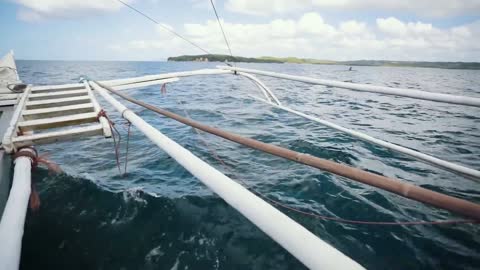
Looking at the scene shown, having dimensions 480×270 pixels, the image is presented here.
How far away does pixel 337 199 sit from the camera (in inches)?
200

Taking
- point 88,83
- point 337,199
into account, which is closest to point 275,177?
point 337,199

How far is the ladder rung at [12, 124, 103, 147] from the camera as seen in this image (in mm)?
3619

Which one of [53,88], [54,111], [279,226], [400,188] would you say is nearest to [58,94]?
[53,88]

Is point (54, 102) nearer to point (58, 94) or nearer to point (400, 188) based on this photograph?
point (58, 94)

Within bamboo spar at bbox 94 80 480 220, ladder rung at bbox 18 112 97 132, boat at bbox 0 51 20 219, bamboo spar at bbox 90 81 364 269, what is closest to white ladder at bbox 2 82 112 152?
ladder rung at bbox 18 112 97 132

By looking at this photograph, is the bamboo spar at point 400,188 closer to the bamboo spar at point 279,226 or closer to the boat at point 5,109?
the bamboo spar at point 279,226

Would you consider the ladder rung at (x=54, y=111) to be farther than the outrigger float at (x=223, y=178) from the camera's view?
Yes

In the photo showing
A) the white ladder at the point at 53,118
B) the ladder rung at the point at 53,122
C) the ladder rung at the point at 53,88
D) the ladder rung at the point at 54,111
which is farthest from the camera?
the ladder rung at the point at 53,88

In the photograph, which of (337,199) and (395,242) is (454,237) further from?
(337,199)

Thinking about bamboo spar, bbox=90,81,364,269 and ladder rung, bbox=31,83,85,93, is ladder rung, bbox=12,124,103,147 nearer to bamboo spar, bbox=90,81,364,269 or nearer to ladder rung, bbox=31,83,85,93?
bamboo spar, bbox=90,81,364,269

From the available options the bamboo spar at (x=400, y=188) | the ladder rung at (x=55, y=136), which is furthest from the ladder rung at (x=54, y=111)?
the bamboo spar at (x=400, y=188)

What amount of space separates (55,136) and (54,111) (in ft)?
5.46

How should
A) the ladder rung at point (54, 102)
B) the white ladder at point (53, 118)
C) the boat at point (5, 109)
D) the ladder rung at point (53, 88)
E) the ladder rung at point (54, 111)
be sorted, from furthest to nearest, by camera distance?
the ladder rung at point (53, 88), the ladder rung at point (54, 102), the ladder rung at point (54, 111), the white ladder at point (53, 118), the boat at point (5, 109)

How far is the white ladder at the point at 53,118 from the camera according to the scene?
149 inches
